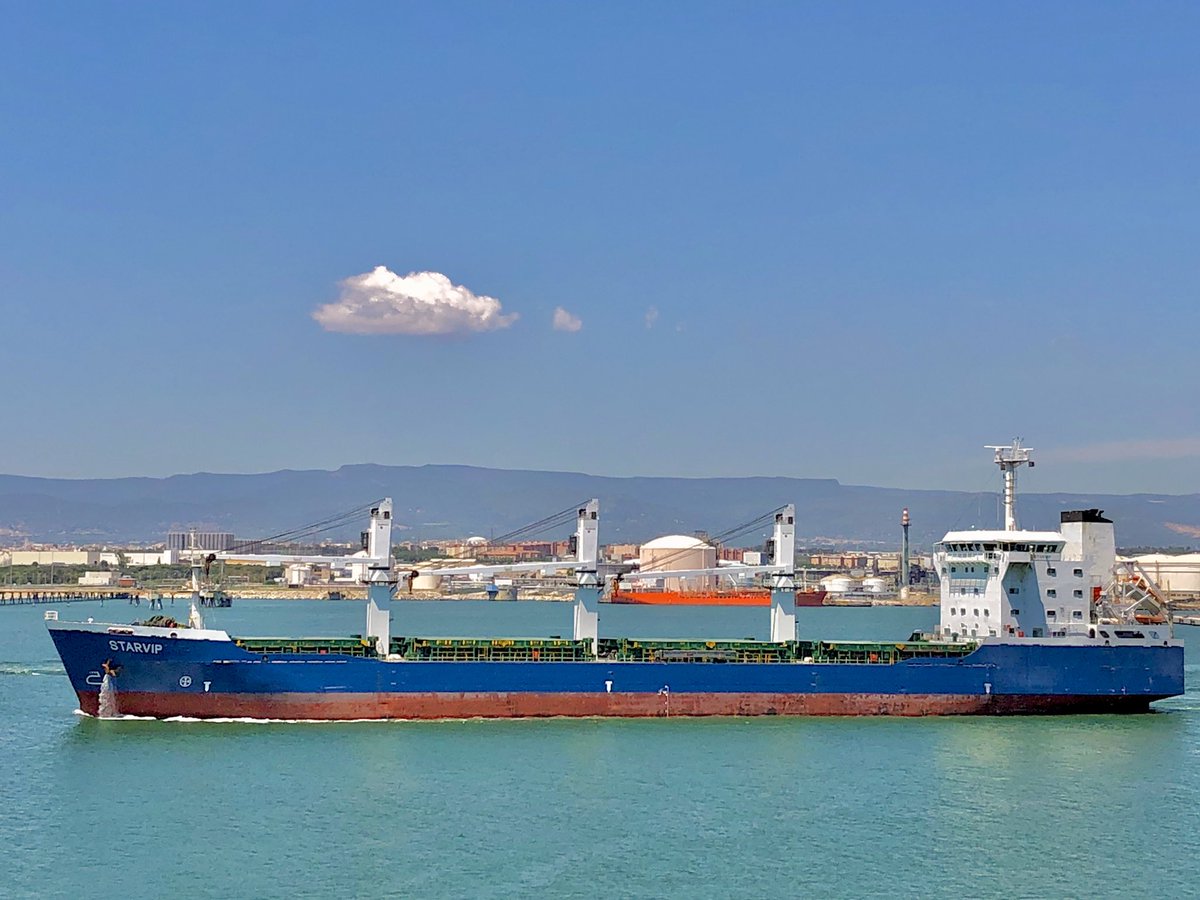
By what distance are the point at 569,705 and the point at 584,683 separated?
690mm

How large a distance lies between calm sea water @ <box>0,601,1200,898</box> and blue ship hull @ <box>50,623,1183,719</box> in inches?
25.1

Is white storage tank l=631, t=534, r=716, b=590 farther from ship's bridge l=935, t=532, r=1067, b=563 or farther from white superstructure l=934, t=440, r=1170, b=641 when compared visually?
ship's bridge l=935, t=532, r=1067, b=563

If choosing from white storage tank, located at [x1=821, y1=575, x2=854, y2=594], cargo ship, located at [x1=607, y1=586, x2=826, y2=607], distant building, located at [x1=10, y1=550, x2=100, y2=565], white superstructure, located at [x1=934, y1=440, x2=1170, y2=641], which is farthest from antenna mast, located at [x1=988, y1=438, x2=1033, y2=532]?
distant building, located at [x1=10, y1=550, x2=100, y2=565]

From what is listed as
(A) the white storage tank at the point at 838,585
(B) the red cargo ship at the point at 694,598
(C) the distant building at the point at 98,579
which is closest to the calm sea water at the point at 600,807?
(B) the red cargo ship at the point at 694,598

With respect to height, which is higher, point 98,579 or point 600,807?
point 98,579

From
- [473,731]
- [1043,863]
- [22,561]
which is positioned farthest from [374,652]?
[22,561]

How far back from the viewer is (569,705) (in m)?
36.2

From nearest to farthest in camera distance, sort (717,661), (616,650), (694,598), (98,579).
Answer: (717,661)
(616,650)
(694,598)
(98,579)

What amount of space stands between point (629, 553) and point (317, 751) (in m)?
154

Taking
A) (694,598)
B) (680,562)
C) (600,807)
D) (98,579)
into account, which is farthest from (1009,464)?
(98,579)

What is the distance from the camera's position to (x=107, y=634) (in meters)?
34.5

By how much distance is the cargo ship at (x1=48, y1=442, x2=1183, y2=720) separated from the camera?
3472 centimetres

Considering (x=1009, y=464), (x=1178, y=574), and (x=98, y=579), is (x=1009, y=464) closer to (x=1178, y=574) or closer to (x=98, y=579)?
(x=1178, y=574)

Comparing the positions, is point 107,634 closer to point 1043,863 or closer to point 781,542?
point 781,542
